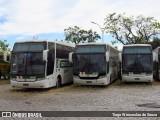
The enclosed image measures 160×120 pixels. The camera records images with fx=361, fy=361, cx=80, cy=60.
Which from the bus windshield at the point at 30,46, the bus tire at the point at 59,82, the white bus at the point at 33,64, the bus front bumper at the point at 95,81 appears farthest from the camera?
the bus tire at the point at 59,82

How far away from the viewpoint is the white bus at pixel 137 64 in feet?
86.7

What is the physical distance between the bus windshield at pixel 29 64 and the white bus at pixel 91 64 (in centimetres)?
342

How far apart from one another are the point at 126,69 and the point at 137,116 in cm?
1538

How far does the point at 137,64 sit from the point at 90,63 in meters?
4.25

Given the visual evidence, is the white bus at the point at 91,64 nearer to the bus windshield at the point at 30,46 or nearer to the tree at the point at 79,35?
the bus windshield at the point at 30,46

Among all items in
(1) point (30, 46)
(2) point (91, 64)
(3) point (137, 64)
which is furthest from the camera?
(3) point (137, 64)

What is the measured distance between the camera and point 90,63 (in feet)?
79.7

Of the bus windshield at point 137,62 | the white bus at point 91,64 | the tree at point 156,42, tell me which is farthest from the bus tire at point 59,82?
the tree at point 156,42

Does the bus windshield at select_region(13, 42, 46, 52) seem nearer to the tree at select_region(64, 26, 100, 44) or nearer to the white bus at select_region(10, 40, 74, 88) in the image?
the white bus at select_region(10, 40, 74, 88)

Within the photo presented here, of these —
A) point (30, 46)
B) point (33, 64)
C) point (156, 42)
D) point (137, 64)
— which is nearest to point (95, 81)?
point (137, 64)

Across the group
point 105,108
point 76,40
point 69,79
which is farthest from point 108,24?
point 105,108

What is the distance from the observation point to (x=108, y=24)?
6356 centimetres

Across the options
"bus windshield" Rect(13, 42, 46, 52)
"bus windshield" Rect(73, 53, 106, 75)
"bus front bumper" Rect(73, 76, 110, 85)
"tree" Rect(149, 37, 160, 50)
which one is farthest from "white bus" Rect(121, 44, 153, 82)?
"tree" Rect(149, 37, 160, 50)

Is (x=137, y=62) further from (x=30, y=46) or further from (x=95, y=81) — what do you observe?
(x=30, y=46)
